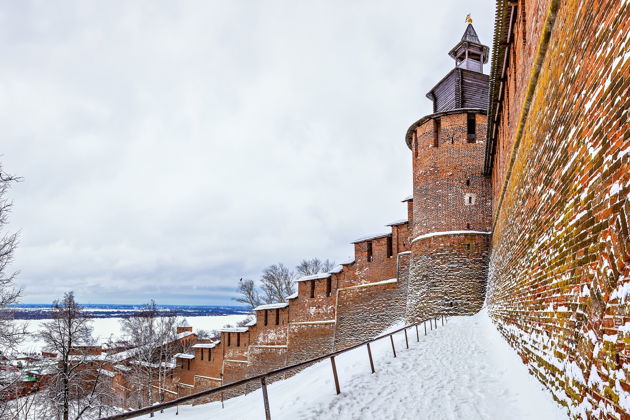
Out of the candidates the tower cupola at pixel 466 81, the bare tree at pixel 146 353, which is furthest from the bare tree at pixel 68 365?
the tower cupola at pixel 466 81

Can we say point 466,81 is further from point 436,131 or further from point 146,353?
point 146,353

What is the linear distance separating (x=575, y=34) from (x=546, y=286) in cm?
218

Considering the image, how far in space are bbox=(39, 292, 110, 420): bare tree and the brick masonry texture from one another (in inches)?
546

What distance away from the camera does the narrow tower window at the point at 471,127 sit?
15855mm

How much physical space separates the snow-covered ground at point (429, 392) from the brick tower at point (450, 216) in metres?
7.15

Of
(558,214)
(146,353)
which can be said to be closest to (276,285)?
(146,353)

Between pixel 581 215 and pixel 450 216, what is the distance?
13095 millimetres

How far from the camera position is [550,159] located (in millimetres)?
3939

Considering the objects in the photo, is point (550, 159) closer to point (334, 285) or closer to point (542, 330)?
point (542, 330)

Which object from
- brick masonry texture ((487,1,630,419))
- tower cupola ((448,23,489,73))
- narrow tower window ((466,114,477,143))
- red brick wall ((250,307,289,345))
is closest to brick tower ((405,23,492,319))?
narrow tower window ((466,114,477,143))

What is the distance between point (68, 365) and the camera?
47.5 feet

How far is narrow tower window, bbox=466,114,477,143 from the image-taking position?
52.0 ft

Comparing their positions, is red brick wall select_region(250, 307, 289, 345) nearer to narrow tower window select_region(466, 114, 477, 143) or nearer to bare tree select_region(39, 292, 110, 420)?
bare tree select_region(39, 292, 110, 420)

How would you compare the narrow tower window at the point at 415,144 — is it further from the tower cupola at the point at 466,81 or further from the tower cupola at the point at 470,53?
the tower cupola at the point at 470,53
